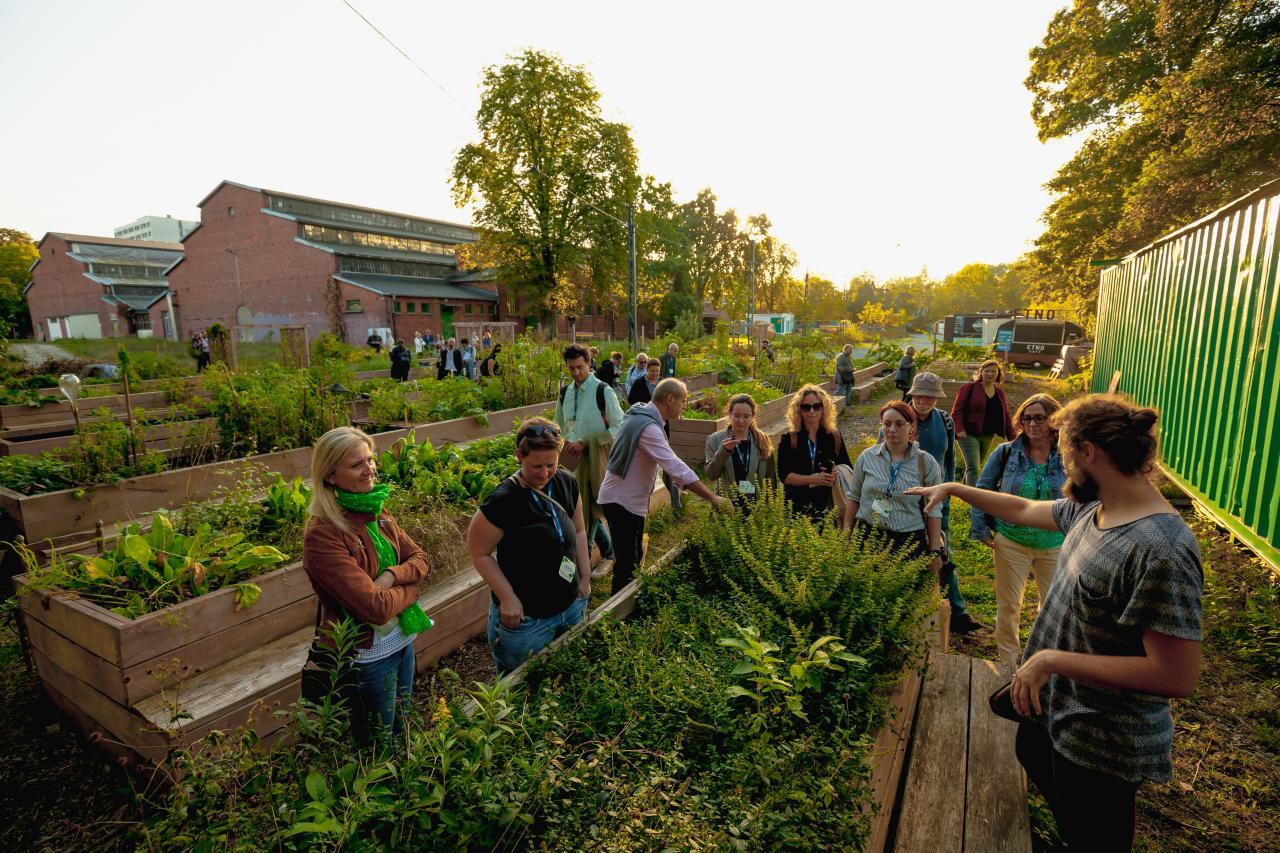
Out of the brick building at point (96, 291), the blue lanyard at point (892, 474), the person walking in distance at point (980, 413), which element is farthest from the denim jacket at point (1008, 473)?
the brick building at point (96, 291)

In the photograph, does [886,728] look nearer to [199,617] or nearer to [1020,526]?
[1020,526]

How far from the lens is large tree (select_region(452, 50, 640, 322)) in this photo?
28734mm

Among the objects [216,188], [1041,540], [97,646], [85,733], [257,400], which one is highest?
[216,188]

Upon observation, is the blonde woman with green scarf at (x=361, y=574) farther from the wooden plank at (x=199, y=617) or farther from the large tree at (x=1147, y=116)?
the large tree at (x=1147, y=116)

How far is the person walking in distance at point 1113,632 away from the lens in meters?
1.65

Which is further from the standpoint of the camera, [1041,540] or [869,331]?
[869,331]

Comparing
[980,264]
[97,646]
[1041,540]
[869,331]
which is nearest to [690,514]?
[1041,540]

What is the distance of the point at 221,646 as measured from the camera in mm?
3338

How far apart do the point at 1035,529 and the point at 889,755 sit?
2.34 metres

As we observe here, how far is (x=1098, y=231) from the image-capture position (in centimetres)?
2050

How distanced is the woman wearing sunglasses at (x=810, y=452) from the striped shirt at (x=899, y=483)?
0.49 m

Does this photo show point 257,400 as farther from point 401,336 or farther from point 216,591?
point 401,336

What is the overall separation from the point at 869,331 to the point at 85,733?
71.9m

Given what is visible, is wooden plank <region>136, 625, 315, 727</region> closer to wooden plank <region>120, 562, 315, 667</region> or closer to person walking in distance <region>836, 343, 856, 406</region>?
wooden plank <region>120, 562, 315, 667</region>
